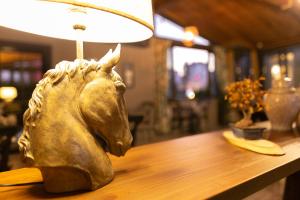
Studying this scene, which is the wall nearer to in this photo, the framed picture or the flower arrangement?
the framed picture

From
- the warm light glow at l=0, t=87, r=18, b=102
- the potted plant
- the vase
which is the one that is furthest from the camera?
the warm light glow at l=0, t=87, r=18, b=102

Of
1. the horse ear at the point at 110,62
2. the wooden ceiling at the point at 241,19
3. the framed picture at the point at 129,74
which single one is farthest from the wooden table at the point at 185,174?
the wooden ceiling at the point at 241,19

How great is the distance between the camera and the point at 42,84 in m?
0.63

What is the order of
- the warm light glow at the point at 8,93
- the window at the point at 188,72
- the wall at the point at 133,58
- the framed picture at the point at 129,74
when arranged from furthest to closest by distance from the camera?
1. the window at the point at 188,72
2. the framed picture at the point at 129,74
3. the wall at the point at 133,58
4. the warm light glow at the point at 8,93

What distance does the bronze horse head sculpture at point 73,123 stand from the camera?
601mm

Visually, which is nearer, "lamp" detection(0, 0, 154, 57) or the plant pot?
"lamp" detection(0, 0, 154, 57)

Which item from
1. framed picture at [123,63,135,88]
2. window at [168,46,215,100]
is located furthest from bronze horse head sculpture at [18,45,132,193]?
window at [168,46,215,100]

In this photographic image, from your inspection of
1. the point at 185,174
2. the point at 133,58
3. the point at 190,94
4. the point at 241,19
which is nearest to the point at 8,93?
the point at 133,58

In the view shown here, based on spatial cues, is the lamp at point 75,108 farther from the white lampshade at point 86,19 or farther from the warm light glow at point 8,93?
the warm light glow at point 8,93

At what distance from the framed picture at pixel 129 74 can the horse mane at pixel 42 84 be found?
15.7ft

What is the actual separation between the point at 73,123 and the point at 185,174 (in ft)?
1.25

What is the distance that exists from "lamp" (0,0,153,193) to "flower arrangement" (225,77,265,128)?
781 mm

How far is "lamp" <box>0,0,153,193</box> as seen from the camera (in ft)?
1.96

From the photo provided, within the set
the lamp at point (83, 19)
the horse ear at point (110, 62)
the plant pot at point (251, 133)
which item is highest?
the lamp at point (83, 19)
